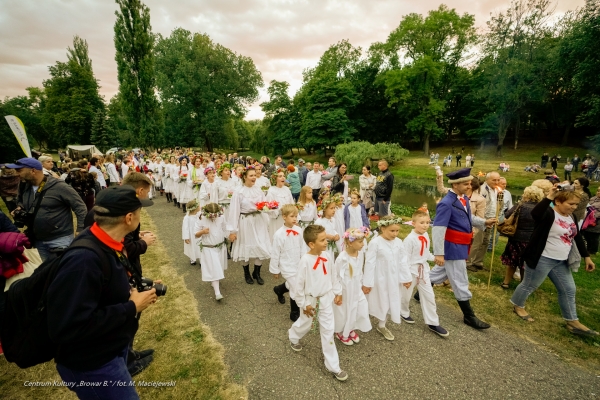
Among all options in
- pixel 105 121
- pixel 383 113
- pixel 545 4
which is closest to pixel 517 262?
pixel 545 4

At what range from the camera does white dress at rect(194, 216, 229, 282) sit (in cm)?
518

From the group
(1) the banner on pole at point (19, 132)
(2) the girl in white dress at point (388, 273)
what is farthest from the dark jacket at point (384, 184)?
(1) the banner on pole at point (19, 132)

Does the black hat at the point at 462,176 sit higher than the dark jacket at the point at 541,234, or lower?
higher

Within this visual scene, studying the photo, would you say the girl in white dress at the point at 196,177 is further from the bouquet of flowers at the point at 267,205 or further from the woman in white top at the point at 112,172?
the bouquet of flowers at the point at 267,205

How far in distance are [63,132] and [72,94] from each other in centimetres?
627

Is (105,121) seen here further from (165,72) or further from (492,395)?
(492,395)

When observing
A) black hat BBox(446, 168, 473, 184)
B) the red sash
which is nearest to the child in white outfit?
the red sash

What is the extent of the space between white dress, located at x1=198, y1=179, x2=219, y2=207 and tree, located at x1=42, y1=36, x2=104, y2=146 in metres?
49.0

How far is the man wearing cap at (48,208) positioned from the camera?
407 centimetres

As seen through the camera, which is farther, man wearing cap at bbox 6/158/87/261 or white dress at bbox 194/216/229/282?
white dress at bbox 194/216/229/282

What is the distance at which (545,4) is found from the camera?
1168 inches

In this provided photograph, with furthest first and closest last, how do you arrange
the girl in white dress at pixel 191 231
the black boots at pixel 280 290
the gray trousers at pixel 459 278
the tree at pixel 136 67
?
1. the tree at pixel 136 67
2. the girl in white dress at pixel 191 231
3. the black boots at pixel 280 290
4. the gray trousers at pixel 459 278

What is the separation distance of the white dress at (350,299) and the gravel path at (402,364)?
0.33 m

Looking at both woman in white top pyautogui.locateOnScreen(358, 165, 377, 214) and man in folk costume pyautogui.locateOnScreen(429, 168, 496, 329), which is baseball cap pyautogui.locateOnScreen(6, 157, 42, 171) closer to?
man in folk costume pyautogui.locateOnScreen(429, 168, 496, 329)
